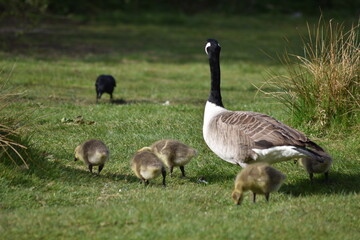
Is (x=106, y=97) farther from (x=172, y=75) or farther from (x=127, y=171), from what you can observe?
(x=127, y=171)

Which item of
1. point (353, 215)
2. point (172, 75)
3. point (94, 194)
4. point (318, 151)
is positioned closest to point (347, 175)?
point (318, 151)

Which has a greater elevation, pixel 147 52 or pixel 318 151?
pixel 318 151

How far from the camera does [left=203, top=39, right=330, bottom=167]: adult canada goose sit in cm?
757

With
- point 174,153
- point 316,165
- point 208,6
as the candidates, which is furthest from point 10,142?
point 208,6

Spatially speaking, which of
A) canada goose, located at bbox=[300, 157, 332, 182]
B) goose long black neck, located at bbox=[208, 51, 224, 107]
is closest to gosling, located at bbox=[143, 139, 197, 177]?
goose long black neck, located at bbox=[208, 51, 224, 107]

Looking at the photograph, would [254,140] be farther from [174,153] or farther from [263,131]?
[174,153]

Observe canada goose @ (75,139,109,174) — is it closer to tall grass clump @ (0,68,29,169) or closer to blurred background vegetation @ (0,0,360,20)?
tall grass clump @ (0,68,29,169)

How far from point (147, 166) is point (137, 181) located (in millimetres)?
741

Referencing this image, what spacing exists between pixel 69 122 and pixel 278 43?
652 inches

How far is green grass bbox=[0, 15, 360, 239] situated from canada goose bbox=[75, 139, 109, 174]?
0.77 ft

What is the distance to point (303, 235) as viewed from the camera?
6.29 metres

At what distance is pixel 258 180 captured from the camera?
23.4ft

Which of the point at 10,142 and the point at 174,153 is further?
the point at 174,153

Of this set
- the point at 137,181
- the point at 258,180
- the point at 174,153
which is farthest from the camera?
the point at 137,181
